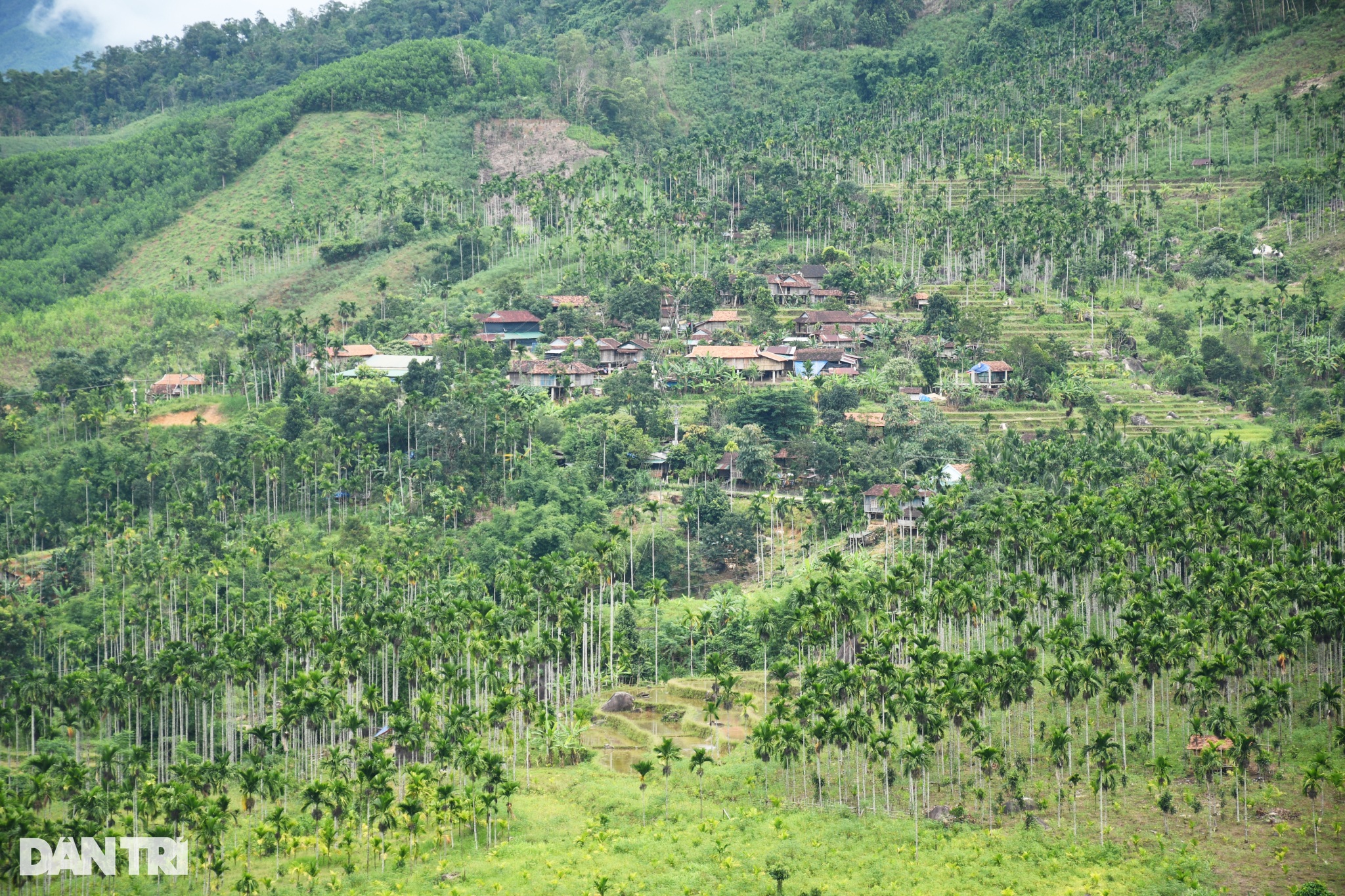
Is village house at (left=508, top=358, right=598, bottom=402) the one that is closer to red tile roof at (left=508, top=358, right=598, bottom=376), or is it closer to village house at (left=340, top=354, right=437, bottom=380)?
red tile roof at (left=508, top=358, right=598, bottom=376)

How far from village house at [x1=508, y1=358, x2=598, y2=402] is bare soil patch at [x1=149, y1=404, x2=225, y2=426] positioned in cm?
2921

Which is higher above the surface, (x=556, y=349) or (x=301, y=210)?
(x=301, y=210)

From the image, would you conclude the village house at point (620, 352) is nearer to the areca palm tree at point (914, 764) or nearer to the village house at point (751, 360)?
the village house at point (751, 360)

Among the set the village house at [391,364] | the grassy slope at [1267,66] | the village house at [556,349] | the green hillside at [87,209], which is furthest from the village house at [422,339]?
the grassy slope at [1267,66]

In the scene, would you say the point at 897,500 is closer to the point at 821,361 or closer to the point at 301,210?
the point at 821,361

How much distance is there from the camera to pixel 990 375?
13112cm

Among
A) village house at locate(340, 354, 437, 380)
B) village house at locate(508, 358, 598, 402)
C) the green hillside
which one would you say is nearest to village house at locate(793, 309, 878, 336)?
village house at locate(508, 358, 598, 402)

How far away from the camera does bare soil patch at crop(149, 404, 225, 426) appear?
12469 cm

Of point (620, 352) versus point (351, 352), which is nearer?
point (351, 352)

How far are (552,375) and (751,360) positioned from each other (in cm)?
2093

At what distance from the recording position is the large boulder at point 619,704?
279ft

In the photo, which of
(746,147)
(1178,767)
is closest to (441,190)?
(746,147)

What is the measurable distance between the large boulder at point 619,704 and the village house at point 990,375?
60060 millimetres

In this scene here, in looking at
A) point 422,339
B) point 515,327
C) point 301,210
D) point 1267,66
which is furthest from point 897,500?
point 1267,66
